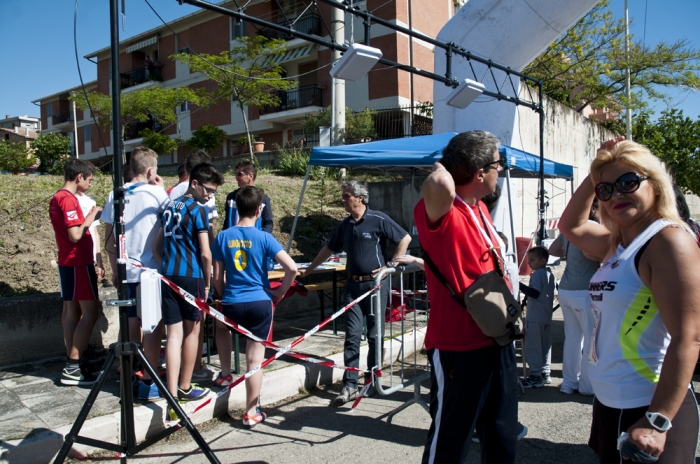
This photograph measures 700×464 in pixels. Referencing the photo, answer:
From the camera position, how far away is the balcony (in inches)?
1153

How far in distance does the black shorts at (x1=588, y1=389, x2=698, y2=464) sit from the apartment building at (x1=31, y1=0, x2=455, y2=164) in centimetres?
1728

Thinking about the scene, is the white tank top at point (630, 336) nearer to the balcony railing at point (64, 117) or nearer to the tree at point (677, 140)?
the tree at point (677, 140)

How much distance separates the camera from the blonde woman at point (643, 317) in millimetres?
1707

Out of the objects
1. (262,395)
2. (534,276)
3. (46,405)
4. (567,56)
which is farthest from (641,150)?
(567,56)

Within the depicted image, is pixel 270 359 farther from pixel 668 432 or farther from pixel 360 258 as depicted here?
pixel 668 432

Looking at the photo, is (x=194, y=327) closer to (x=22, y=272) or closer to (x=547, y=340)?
(x=547, y=340)

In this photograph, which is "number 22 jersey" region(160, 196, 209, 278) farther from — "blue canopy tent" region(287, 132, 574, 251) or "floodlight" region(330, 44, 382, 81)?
"floodlight" region(330, 44, 382, 81)

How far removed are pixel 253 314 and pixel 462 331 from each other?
7.05ft

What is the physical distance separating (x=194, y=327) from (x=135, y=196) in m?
1.19

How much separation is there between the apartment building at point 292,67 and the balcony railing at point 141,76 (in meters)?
0.07

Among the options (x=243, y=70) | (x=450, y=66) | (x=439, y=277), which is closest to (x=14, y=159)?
(x=243, y=70)

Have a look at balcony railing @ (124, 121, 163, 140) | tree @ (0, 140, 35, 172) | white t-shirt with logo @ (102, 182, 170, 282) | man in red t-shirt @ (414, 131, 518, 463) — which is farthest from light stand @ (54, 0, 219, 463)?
balcony railing @ (124, 121, 163, 140)

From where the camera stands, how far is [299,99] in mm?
30188

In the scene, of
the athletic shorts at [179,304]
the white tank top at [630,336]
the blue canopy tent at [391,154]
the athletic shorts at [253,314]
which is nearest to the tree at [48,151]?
the blue canopy tent at [391,154]
